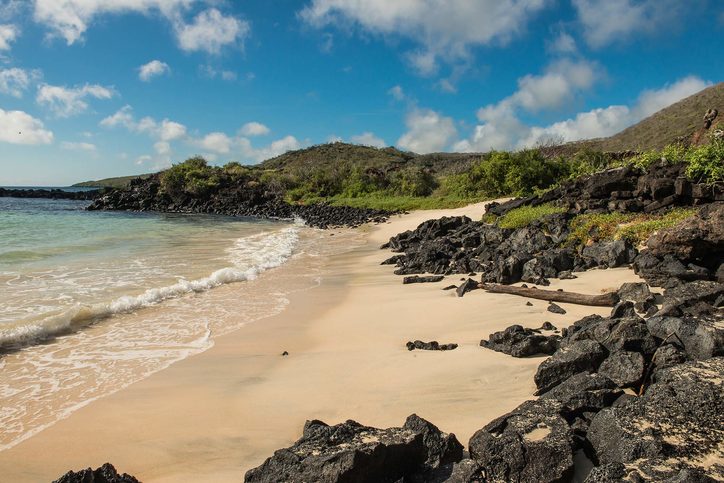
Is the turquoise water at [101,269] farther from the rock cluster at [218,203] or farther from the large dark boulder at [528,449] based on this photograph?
the rock cluster at [218,203]

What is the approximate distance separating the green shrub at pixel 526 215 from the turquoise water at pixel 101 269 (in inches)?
338

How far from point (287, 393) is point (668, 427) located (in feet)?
13.0

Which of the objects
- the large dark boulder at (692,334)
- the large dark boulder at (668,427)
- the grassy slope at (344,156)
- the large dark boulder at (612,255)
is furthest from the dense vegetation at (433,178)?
the grassy slope at (344,156)

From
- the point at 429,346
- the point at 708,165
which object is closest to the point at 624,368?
the point at 429,346

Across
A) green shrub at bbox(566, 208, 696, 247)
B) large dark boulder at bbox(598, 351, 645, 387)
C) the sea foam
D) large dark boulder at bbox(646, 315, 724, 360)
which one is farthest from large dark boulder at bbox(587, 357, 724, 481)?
the sea foam

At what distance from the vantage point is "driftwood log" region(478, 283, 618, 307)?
24.1 ft

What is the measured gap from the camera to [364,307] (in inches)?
386

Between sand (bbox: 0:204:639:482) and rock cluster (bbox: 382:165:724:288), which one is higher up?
rock cluster (bbox: 382:165:724:288)

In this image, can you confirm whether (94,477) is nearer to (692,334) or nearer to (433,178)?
(692,334)

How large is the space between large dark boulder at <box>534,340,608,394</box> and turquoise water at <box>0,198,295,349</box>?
8.31 m

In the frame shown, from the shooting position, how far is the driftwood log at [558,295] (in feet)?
24.1

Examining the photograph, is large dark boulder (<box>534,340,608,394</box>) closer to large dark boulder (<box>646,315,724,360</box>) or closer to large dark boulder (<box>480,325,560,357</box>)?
large dark boulder (<box>646,315,724,360</box>)

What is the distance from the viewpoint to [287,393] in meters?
5.59

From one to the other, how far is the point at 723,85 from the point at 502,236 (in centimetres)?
4315
